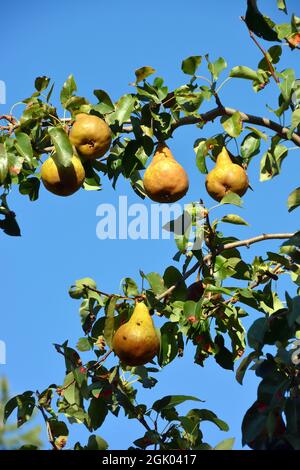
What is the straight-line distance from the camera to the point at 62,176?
3.90m

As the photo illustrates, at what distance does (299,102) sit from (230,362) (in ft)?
3.72

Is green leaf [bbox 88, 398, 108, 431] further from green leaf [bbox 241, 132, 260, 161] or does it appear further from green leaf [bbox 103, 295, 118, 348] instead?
green leaf [bbox 241, 132, 260, 161]

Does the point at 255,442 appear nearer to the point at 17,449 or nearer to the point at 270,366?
the point at 270,366

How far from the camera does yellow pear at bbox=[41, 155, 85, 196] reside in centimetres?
390

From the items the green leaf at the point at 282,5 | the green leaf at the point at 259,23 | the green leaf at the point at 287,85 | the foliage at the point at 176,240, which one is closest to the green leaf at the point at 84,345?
the foliage at the point at 176,240

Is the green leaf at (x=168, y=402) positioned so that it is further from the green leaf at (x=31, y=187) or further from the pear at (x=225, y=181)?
the green leaf at (x=31, y=187)

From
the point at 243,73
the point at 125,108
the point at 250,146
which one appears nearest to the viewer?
the point at 125,108

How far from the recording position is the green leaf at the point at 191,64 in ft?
13.4

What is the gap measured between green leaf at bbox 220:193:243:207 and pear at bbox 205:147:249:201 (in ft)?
0.58

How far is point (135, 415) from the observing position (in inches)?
158

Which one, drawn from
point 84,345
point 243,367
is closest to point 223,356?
point 84,345

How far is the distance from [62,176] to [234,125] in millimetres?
762

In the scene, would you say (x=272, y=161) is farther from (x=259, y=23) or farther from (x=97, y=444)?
(x=97, y=444)
